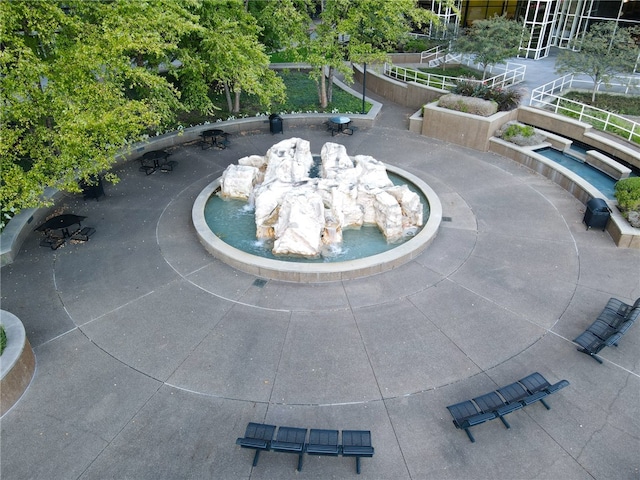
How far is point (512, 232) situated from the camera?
42.6ft

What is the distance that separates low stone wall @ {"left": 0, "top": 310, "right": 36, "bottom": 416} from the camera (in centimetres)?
785

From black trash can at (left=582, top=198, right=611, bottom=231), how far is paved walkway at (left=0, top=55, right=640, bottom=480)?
1.50 ft

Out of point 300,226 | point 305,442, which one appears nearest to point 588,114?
point 300,226

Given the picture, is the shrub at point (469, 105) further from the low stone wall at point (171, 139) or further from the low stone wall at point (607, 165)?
the low stone wall at point (607, 165)

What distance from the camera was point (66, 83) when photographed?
10289mm

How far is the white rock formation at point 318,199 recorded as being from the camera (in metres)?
11.7

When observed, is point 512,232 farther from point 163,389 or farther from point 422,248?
point 163,389

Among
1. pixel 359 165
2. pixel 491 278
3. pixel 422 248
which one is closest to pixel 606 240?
pixel 491 278

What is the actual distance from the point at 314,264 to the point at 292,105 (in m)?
13.3

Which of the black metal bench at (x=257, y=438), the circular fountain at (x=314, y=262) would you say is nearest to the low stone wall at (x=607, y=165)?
the circular fountain at (x=314, y=262)

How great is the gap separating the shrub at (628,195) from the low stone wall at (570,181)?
0.29 meters

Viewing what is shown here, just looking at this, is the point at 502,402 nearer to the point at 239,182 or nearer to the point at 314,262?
the point at 314,262

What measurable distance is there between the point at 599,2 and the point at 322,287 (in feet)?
102

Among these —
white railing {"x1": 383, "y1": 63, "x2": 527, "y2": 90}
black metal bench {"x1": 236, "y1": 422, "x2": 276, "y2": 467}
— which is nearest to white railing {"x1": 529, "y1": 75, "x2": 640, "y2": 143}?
white railing {"x1": 383, "y1": 63, "x2": 527, "y2": 90}
